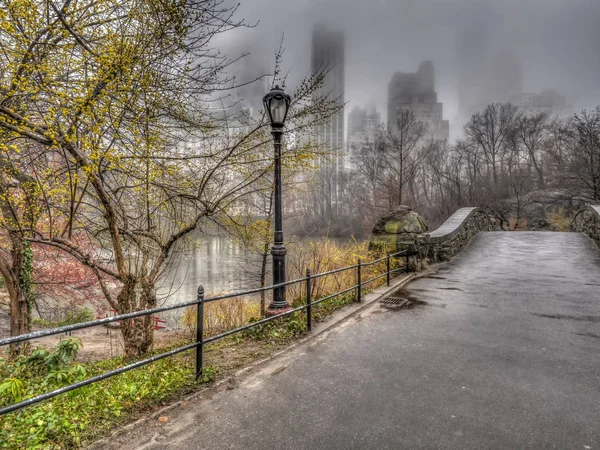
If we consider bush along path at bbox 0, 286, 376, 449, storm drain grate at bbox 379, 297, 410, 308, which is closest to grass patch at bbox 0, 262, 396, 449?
bush along path at bbox 0, 286, 376, 449

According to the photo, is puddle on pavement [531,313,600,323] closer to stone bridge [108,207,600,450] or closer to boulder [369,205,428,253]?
stone bridge [108,207,600,450]

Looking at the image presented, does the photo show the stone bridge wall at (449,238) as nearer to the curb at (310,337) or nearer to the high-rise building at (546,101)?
the curb at (310,337)

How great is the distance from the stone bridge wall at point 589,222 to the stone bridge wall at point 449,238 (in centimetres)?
401

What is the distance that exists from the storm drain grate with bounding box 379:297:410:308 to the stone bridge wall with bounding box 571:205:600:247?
32.0ft

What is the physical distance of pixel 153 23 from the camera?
5191 mm

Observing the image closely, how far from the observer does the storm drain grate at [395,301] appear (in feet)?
19.8

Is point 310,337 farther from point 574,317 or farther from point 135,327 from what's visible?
point 574,317

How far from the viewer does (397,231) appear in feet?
29.1

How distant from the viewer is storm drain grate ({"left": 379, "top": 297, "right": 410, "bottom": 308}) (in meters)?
6.02

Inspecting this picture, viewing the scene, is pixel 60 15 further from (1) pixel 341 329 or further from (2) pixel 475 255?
(2) pixel 475 255

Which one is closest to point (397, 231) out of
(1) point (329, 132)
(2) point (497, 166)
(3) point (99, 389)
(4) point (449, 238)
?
(4) point (449, 238)

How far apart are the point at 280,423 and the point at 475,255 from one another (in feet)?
34.6

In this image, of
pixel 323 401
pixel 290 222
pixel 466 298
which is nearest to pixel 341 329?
pixel 323 401

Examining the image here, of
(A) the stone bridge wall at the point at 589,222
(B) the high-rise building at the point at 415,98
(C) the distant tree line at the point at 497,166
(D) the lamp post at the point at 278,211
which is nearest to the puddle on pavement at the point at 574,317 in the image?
(D) the lamp post at the point at 278,211
